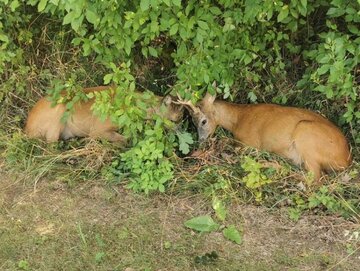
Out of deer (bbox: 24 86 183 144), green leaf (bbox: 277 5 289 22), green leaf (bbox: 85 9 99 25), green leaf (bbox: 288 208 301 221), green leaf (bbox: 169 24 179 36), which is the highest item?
green leaf (bbox: 85 9 99 25)

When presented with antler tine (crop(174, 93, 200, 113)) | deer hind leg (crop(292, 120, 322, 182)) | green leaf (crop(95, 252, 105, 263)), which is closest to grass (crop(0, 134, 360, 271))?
green leaf (crop(95, 252, 105, 263))

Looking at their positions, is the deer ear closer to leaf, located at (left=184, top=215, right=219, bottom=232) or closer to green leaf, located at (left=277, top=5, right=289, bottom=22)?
green leaf, located at (left=277, top=5, right=289, bottom=22)

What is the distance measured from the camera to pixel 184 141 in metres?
6.02

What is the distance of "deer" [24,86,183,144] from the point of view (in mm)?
6414

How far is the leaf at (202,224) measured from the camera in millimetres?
5219

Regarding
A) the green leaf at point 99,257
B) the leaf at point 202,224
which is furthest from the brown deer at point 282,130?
the green leaf at point 99,257

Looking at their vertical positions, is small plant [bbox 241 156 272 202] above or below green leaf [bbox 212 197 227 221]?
above

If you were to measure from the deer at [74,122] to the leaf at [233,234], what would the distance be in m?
1.57

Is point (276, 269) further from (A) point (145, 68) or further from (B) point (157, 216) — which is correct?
(A) point (145, 68)

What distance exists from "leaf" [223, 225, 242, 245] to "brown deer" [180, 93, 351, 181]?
1017mm

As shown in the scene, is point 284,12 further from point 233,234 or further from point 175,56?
point 233,234

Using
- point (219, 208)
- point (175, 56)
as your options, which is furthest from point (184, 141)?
point (219, 208)

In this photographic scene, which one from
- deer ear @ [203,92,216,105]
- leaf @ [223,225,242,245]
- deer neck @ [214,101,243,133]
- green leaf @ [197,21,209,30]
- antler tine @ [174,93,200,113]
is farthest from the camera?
deer neck @ [214,101,243,133]

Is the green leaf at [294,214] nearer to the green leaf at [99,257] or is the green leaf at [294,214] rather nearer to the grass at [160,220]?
the grass at [160,220]
